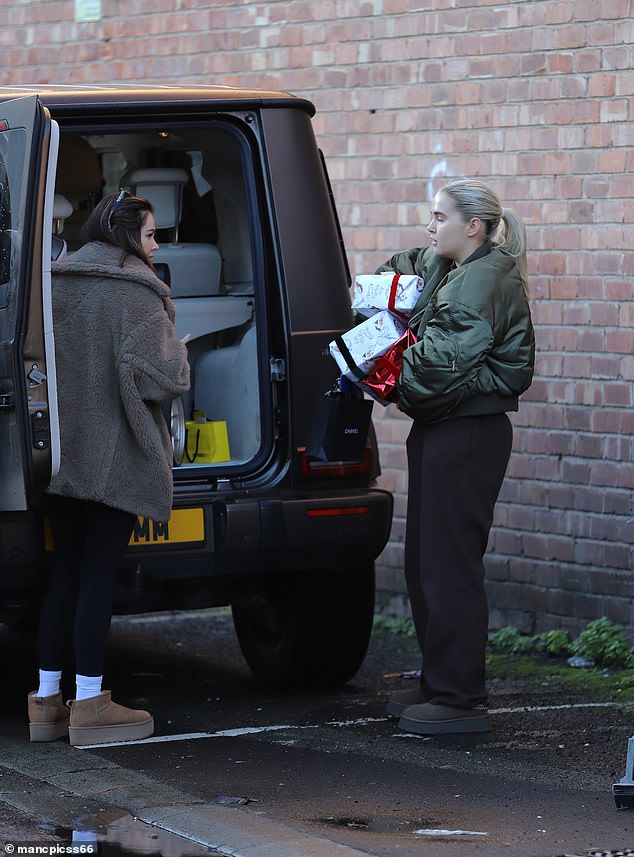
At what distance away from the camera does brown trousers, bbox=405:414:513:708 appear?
573 centimetres

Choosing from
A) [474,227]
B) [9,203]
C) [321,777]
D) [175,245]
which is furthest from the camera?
[175,245]

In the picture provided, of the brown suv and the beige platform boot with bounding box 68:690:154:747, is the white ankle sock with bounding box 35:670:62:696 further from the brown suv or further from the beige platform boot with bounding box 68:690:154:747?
the brown suv

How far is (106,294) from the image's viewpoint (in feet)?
18.1

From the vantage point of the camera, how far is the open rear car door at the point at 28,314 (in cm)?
518

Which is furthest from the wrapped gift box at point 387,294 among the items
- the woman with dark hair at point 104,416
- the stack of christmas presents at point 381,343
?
the woman with dark hair at point 104,416

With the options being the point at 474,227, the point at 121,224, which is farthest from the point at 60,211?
the point at 474,227

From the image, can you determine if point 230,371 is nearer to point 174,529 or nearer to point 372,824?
point 174,529

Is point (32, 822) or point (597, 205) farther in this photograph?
point (597, 205)

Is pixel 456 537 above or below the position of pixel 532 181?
below

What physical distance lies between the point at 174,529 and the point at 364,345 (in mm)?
889

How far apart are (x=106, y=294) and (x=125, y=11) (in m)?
4.51

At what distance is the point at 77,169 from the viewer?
6855 millimetres

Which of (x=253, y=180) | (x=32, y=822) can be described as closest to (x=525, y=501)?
(x=253, y=180)

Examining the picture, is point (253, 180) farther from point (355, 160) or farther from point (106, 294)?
point (355, 160)
